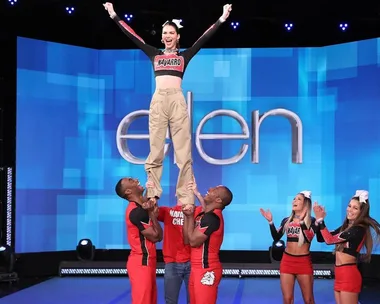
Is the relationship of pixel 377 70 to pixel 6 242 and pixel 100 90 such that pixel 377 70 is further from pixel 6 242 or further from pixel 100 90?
pixel 6 242

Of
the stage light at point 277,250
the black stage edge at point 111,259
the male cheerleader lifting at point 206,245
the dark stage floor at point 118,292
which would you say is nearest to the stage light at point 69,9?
the black stage edge at point 111,259

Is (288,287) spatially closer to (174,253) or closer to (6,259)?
(174,253)

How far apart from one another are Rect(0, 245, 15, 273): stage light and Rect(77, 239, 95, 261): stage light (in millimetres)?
1417

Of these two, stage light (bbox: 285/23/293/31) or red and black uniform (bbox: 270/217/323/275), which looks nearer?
red and black uniform (bbox: 270/217/323/275)

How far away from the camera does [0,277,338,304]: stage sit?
27.3 feet

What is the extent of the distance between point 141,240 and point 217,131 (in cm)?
603

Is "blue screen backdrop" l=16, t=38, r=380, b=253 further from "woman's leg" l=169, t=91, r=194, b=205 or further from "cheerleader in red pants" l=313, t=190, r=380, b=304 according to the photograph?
"woman's leg" l=169, t=91, r=194, b=205

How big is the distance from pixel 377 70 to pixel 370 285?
3603 mm

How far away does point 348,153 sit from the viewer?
10.8 m

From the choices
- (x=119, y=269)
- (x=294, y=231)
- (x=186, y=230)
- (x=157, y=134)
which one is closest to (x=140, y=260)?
(x=186, y=230)

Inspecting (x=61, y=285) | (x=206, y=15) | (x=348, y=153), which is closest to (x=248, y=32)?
(x=206, y=15)

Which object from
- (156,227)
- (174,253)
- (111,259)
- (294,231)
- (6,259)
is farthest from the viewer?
(111,259)

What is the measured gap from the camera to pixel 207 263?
5.10 m

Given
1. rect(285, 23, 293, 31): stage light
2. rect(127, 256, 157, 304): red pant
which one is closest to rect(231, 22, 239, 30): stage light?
rect(285, 23, 293, 31): stage light
